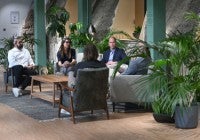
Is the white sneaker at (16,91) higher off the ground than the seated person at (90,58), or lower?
lower

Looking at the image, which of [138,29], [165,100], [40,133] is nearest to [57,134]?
[40,133]

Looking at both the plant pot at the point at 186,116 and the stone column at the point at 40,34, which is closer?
the plant pot at the point at 186,116

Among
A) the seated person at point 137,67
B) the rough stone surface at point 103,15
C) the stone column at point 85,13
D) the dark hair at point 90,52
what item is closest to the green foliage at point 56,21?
the stone column at point 85,13

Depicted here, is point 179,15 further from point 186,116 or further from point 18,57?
point 186,116

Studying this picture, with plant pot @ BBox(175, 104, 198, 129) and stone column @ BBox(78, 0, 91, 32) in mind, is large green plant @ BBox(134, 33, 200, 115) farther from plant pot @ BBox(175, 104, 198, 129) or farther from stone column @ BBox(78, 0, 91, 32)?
stone column @ BBox(78, 0, 91, 32)

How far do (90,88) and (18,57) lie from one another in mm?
3396

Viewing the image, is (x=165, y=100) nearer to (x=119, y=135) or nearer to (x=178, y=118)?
(x=178, y=118)

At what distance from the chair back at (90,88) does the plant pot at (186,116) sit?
43.4 inches

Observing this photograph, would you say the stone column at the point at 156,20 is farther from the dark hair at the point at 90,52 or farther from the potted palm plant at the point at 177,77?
the potted palm plant at the point at 177,77

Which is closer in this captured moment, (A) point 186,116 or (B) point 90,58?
(A) point 186,116

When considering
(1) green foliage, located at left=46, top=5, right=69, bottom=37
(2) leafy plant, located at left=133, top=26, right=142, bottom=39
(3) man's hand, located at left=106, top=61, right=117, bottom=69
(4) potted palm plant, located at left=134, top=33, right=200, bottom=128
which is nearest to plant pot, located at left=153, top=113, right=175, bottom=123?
(4) potted palm plant, located at left=134, top=33, right=200, bottom=128

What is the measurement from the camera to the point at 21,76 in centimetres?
895

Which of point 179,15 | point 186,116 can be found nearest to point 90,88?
point 186,116

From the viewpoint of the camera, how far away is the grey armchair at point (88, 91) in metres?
5.98
